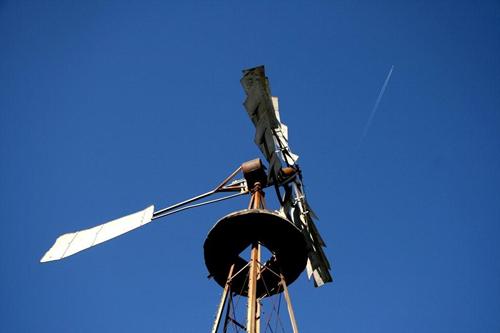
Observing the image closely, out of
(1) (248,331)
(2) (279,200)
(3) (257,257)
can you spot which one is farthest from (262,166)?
(1) (248,331)

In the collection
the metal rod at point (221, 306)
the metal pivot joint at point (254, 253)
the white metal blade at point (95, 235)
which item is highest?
the white metal blade at point (95, 235)

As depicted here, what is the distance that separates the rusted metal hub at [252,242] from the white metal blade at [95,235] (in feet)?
8.06

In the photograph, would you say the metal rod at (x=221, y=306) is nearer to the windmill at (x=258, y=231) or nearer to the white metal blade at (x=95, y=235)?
the windmill at (x=258, y=231)

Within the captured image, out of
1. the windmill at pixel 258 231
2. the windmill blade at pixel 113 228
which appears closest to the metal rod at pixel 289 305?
the windmill at pixel 258 231

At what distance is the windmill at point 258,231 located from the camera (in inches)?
426

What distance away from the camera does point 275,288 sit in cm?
1166

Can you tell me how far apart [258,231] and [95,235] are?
507 centimetres

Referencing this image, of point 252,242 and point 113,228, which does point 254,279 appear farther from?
point 113,228

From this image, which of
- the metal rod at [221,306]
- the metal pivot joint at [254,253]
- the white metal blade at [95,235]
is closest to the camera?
the metal rod at [221,306]

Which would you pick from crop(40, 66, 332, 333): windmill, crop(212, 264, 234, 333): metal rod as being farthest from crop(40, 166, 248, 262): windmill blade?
crop(212, 264, 234, 333): metal rod

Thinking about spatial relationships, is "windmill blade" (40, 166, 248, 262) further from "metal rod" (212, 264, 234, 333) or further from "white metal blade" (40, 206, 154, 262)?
"metal rod" (212, 264, 234, 333)

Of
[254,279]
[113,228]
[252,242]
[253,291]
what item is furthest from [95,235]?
[253,291]

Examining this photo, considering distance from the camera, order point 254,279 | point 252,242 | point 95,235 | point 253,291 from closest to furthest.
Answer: point 253,291
point 254,279
point 252,242
point 95,235

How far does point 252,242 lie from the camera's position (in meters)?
11.2
